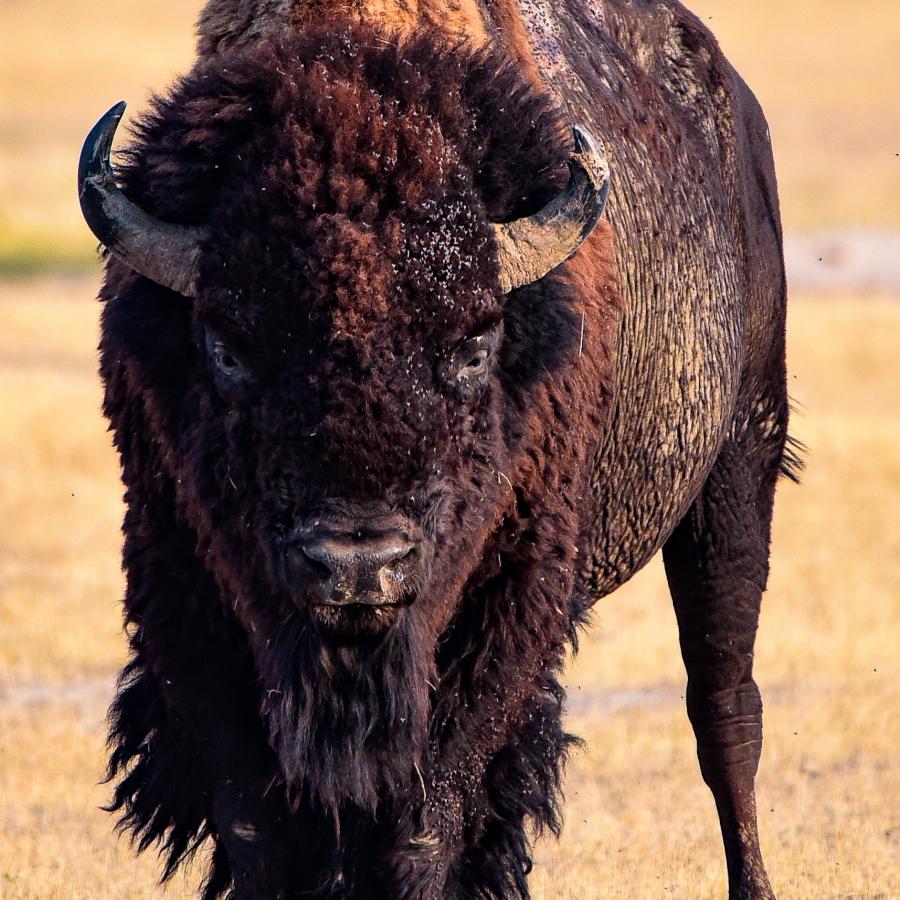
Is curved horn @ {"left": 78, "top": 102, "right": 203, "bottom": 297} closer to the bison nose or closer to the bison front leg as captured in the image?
the bison nose

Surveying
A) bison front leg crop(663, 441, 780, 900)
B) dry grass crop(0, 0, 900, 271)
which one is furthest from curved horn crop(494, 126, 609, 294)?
dry grass crop(0, 0, 900, 271)

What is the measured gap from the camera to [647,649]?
11.8 metres

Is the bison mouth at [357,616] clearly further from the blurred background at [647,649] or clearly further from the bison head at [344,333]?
the blurred background at [647,649]

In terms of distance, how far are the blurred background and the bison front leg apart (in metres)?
0.47

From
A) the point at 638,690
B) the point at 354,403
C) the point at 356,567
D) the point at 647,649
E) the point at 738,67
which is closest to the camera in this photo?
the point at 356,567

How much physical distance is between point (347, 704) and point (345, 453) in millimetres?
686

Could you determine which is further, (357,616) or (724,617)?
(724,617)

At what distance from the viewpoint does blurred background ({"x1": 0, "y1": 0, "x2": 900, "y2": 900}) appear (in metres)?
7.04

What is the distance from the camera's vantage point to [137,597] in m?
4.74

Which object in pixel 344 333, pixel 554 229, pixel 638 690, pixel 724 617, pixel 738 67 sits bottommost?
pixel 738 67

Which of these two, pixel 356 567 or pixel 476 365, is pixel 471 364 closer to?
pixel 476 365

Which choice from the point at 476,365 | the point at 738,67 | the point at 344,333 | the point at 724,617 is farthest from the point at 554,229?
the point at 738,67

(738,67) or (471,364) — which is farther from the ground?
(471,364)

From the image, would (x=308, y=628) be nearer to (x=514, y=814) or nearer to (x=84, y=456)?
(x=514, y=814)
